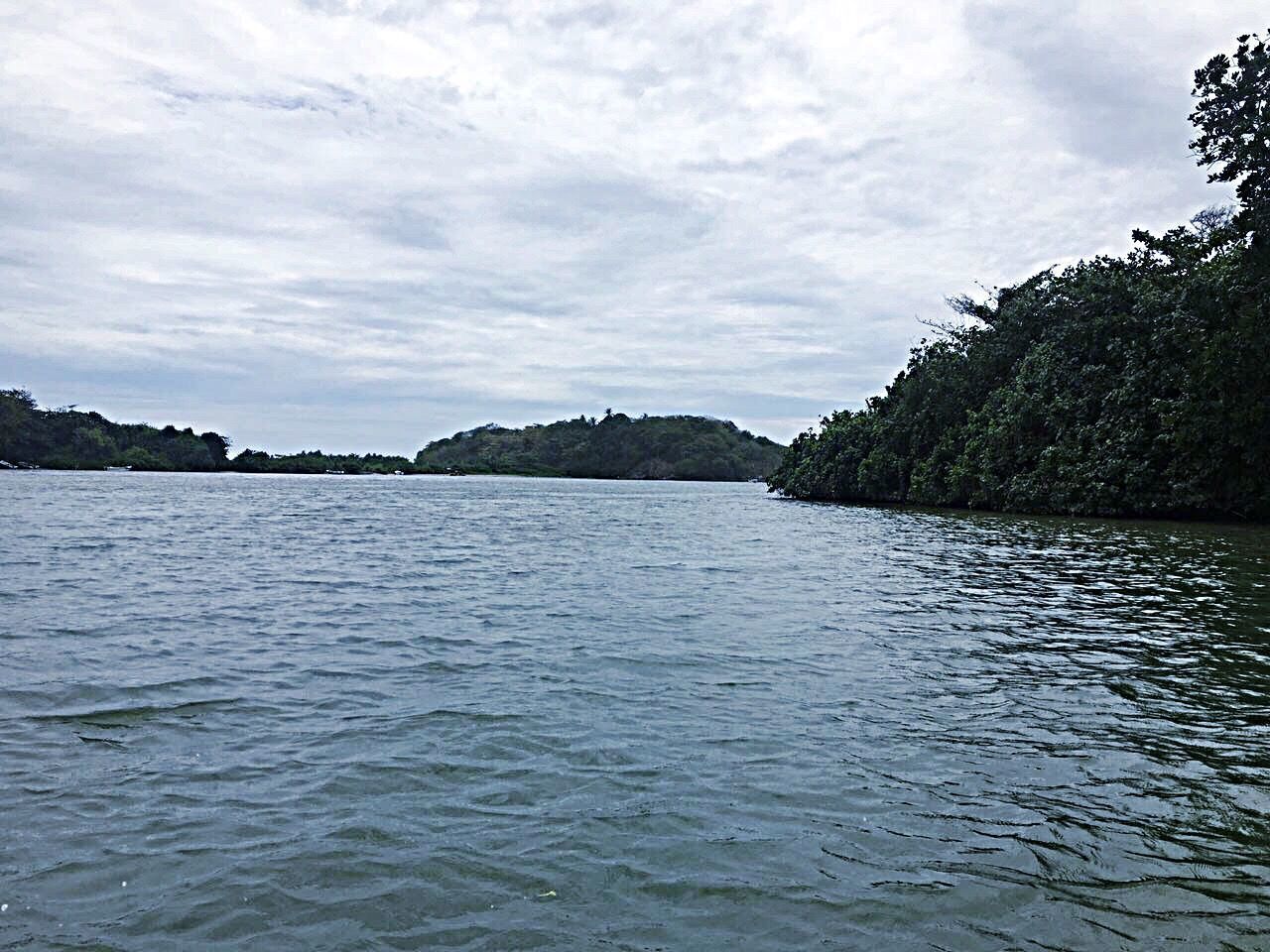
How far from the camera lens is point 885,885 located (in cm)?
504

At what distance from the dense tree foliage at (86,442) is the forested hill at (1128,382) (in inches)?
5778

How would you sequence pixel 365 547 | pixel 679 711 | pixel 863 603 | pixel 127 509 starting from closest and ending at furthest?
pixel 679 711, pixel 863 603, pixel 365 547, pixel 127 509

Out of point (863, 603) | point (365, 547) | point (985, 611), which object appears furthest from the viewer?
point (365, 547)

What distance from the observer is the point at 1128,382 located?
44.3 meters

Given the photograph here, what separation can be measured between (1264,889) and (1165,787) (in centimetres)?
175

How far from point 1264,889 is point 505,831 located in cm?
436

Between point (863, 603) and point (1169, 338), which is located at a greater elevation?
point (1169, 338)

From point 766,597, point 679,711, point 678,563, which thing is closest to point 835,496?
point 678,563

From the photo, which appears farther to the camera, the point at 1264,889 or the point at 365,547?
the point at 365,547

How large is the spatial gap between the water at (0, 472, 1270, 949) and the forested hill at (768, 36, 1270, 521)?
24.0m

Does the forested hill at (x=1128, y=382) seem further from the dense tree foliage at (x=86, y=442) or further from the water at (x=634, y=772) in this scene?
the dense tree foliage at (x=86, y=442)

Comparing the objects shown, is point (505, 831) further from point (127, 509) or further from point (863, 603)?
point (127, 509)

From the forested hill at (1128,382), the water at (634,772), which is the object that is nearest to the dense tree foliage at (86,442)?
the forested hill at (1128,382)

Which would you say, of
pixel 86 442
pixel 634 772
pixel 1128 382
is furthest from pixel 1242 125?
pixel 86 442
